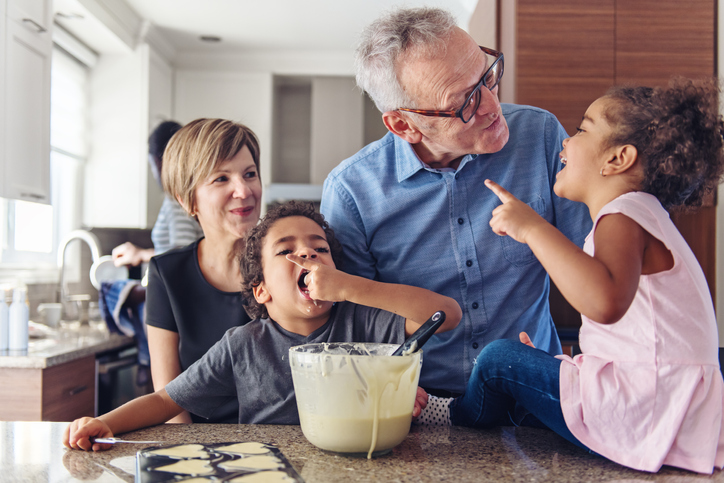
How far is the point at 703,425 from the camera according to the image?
0.73 metres

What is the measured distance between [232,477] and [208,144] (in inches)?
37.5

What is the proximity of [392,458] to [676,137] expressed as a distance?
2.04 ft

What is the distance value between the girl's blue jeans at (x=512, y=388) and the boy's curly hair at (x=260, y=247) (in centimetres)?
46

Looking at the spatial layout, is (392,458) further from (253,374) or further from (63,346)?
(63,346)

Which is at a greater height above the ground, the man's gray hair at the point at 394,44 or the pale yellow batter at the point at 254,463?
the man's gray hair at the point at 394,44

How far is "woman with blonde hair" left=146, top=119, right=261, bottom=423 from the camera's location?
4.41 ft

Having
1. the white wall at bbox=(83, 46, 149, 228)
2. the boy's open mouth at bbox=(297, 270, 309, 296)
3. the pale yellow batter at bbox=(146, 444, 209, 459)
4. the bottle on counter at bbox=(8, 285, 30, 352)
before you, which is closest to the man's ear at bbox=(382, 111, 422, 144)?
the boy's open mouth at bbox=(297, 270, 309, 296)

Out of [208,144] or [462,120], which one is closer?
[462,120]

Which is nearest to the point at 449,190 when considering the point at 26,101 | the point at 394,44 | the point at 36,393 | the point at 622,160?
Result: the point at 394,44

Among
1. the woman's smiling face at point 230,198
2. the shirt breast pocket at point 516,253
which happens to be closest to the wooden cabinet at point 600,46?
the shirt breast pocket at point 516,253

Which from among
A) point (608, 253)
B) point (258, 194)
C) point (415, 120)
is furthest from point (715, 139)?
point (258, 194)

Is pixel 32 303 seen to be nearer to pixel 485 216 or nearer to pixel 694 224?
pixel 485 216

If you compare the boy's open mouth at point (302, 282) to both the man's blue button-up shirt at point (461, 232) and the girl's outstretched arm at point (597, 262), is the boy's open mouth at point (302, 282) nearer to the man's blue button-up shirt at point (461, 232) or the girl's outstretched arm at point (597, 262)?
the man's blue button-up shirt at point (461, 232)

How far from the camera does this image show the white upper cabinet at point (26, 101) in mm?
2605
